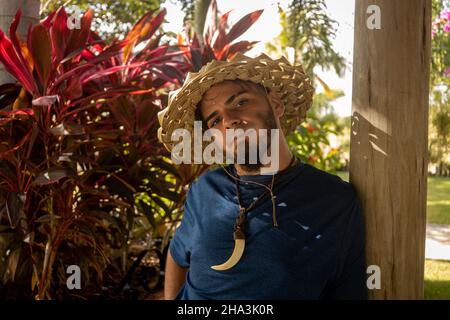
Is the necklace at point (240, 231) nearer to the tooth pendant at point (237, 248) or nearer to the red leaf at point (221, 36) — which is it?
the tooth pendant at point (237, 248)

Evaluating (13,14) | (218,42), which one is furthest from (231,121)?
(13,14)

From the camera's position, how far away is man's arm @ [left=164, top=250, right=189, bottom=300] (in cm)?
173

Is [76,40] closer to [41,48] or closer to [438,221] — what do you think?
[41,48]

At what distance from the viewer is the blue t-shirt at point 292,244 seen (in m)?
1.40

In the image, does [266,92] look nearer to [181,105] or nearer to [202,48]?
[181,105]

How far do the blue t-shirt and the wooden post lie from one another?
63 millimetres

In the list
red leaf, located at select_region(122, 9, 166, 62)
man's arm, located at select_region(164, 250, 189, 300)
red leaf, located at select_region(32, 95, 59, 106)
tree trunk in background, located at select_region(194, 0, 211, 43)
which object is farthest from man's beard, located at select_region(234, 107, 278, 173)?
tree trunk in background, located at select_region(194, 0, 211, 43)

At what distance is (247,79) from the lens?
5.09ft

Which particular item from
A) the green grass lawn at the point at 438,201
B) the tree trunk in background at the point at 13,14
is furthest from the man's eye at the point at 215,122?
the green grass lawn at the point at 438,201

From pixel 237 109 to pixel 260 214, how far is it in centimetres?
32

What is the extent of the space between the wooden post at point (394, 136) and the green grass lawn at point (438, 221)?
1872mm

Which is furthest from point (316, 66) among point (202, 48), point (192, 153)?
point (192, 153)

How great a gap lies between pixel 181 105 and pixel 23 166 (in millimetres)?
854

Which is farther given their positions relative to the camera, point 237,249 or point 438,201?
point 438,201
